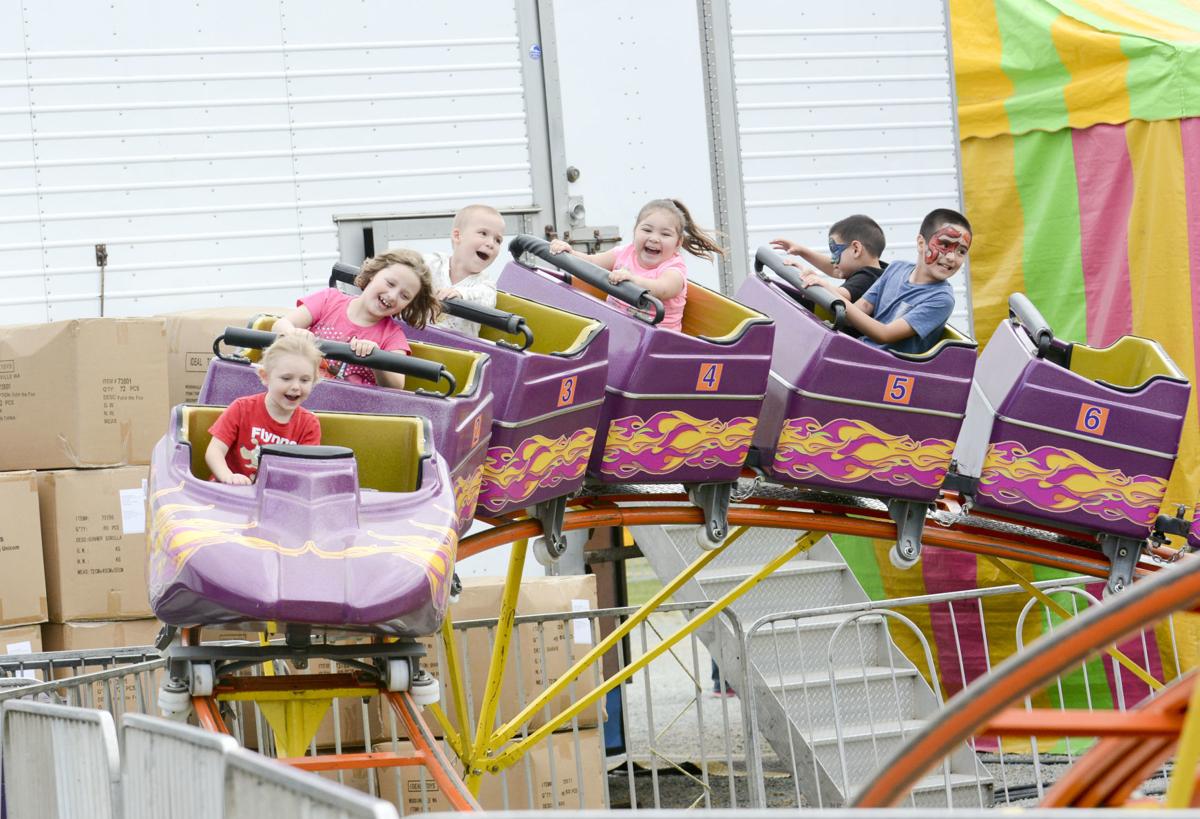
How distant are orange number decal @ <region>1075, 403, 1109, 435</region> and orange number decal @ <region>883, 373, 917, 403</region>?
550 millimetres

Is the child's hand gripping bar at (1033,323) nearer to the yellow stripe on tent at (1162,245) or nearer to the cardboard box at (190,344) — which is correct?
the yellow stripe on tent at (1162,245)

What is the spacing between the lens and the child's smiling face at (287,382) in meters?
3.67

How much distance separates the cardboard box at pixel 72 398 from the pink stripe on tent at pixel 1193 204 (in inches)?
179

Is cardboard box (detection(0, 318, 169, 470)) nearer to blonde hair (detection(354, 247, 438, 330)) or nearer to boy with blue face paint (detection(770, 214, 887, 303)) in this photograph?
blonde hair (detection(354, 247, 438, 330))

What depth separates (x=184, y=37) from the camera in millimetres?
6090

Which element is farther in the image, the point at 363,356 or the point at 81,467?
the point at 81,467

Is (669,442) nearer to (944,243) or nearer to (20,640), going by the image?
(944,243)

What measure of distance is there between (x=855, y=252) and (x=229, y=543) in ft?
10.3

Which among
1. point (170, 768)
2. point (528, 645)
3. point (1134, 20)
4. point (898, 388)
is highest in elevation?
point (1134, 20)

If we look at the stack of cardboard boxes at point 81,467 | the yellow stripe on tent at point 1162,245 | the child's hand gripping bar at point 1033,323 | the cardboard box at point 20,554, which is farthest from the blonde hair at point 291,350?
the yellow stripe on tent at point 1162,245

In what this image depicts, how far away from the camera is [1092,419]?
4902mm

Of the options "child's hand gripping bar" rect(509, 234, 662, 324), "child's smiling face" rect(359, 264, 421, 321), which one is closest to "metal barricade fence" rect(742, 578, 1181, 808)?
"child's hand gripping bar" rect(509, 234, 662, 324)

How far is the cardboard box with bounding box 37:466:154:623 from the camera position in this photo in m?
5.37

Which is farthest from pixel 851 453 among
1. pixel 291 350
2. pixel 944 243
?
pixel 291 350
